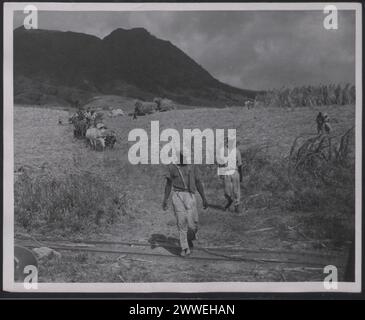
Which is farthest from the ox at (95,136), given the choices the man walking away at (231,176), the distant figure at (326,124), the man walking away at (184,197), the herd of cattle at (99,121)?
the distant figure at (326,124)

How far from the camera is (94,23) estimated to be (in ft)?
17.0

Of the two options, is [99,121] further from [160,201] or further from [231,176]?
[231,176]

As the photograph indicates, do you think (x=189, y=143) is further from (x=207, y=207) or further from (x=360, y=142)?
(x=360, y=142)

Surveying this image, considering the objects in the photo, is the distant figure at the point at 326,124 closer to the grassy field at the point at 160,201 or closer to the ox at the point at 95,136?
the grassy field at the point at 160,201

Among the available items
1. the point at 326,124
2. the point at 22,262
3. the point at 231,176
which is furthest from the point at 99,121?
the point at 326,124

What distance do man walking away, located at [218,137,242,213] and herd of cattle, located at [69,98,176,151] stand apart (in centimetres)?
61

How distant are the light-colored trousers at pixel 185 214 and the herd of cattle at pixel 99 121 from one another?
2.41 feet

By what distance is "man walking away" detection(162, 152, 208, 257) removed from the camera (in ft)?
16.9

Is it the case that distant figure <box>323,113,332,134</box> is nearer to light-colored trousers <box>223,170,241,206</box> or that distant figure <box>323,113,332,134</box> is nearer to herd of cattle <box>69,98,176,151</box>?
light-colored trousers <box>223,170,241,206</box>

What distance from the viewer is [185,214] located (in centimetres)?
515

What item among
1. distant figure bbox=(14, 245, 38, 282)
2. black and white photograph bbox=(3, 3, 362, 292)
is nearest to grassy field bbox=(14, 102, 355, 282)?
black and white photograph bbox=(3, 3, 362, 292)

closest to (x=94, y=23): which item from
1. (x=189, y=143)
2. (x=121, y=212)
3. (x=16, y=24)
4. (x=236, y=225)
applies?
(x=16, y=24)

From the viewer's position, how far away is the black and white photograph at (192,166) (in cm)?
516

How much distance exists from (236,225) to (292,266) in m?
0.59
